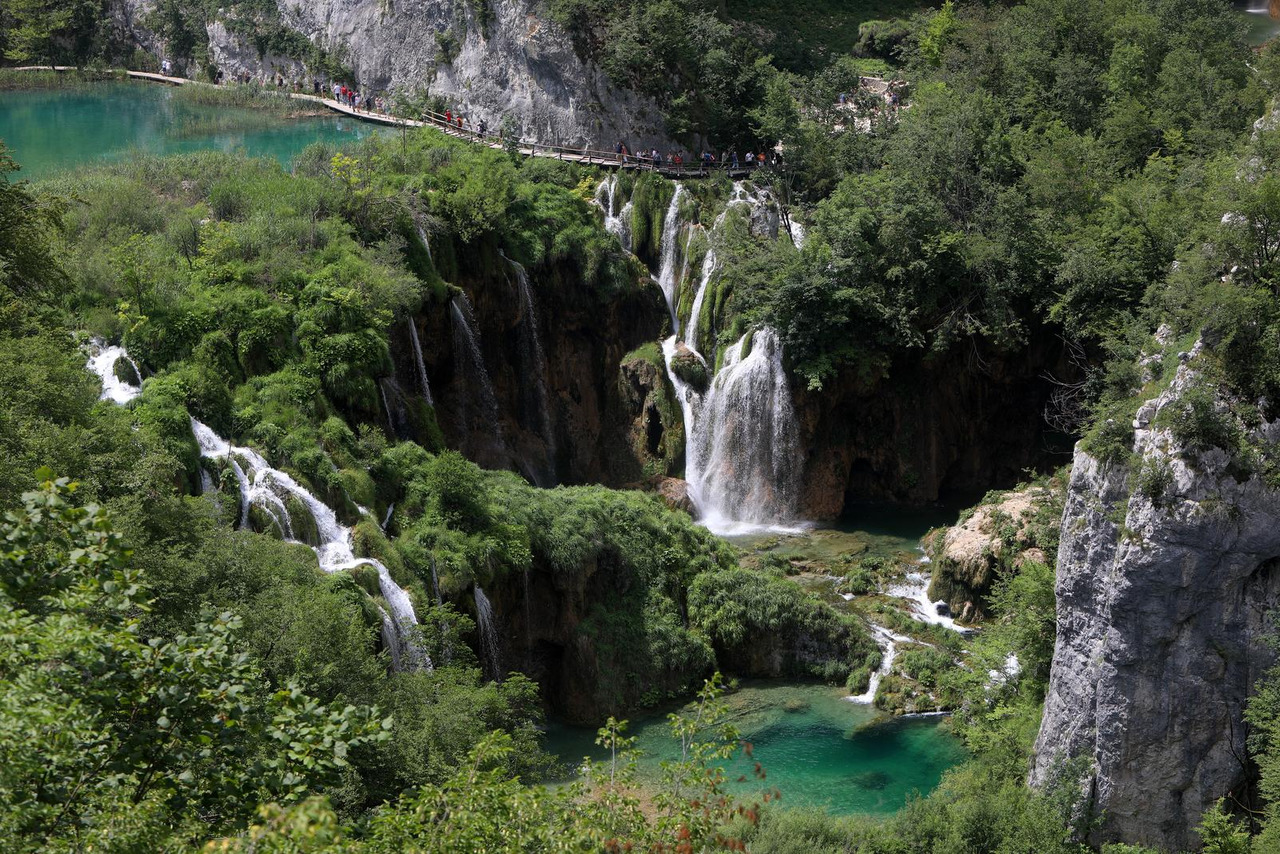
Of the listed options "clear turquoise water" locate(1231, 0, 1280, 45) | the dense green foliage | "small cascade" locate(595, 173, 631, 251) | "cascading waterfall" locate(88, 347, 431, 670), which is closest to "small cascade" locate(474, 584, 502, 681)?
"cascading waterfall" locate(88, 347, 431, 670)

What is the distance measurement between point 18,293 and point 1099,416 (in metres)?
20.9

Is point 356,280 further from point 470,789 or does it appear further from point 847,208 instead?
point 470,789

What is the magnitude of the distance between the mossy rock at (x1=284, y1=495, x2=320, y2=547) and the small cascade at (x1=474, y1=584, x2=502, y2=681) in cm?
359

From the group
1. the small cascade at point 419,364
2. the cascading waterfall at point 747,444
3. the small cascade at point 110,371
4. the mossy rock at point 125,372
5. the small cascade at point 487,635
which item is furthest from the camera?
the cascading waterfall at point 747,444

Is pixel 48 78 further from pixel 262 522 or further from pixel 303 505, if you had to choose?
pixel 262 522

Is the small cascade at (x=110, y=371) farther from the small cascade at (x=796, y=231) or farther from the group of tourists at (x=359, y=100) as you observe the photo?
the group of tourists at (x=359, y=100)

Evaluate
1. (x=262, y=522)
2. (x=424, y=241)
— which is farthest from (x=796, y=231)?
(x=262, y=522)

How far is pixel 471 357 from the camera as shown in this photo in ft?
116

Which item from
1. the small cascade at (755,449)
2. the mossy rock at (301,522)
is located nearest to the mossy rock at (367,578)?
the mossy rock at (301,522)

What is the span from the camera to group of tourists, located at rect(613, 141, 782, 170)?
149ft

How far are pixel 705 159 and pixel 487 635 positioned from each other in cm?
2522

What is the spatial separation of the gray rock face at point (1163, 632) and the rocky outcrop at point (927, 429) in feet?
53.4

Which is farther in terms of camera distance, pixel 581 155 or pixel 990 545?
pixel 581 155

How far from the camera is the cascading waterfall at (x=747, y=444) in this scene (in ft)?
129
